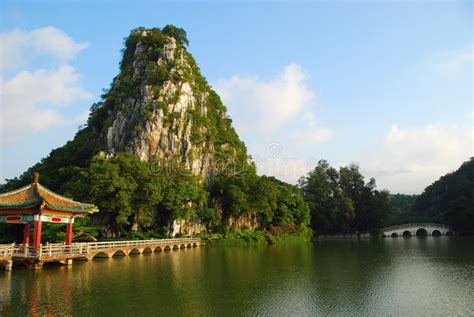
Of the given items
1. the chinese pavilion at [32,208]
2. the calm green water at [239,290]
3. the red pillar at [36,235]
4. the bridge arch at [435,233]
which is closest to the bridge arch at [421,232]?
the bridge arch at [435,233]

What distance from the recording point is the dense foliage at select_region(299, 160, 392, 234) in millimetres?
73875

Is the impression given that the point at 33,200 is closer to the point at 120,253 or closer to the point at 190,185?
the point at 120,253

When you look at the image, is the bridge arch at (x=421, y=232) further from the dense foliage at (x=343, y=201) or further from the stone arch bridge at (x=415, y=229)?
the dense foliage at (x=343, y=201)

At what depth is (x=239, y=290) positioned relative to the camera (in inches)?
674

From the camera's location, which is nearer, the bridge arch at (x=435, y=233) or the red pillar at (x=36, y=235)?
the red pillar at (x=36, y=235)

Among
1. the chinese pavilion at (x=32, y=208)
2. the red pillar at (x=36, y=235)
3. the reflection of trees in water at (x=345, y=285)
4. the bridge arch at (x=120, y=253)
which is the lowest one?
the reflection of trees in water at (x=345, y=285)

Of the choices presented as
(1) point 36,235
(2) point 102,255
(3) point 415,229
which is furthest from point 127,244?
(3) point 415,229

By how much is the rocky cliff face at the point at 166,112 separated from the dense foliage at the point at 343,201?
15.7m

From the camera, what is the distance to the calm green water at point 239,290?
13.9m

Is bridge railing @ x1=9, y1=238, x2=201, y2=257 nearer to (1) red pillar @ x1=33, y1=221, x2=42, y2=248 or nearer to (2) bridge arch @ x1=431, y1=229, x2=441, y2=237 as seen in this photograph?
(1) red pillar @ x1=33, y1=221, x2=42, y2=248

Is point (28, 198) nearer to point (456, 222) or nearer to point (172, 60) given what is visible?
point (172, 60)

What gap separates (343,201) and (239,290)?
59758 millimetres

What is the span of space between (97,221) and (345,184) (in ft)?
172

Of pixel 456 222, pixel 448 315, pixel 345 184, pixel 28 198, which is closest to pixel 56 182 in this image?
pixel 28 198
